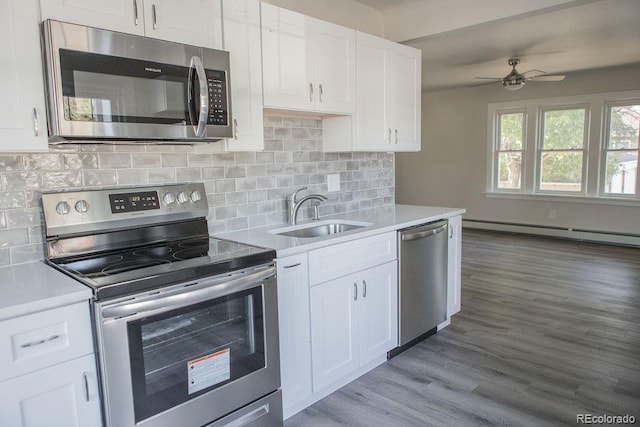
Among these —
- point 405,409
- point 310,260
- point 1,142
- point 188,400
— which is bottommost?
point 405,409

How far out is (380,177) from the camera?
12.0ft

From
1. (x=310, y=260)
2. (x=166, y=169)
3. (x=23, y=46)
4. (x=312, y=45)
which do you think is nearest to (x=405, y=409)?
(x=310, y=260)

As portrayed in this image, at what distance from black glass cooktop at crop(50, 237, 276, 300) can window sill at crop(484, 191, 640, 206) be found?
6.10 meters

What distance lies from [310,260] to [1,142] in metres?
1.34

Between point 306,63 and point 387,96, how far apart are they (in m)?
0.81

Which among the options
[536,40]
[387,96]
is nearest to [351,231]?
[387,96]

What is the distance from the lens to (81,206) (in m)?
1.89

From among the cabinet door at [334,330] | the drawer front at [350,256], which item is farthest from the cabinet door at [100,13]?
the cabinet door at [334,330]

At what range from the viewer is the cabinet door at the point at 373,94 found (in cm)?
292

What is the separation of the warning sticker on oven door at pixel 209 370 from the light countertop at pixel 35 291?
501 mm

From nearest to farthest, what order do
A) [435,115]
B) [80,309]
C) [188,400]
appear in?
[80,309]
[188,400]
[435,115]

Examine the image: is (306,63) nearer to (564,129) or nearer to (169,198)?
(169,198)

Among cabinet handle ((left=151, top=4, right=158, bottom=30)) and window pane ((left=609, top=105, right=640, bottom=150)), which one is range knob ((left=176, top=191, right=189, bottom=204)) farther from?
window pane ((left=609, top=105, right=640, bottom=150))

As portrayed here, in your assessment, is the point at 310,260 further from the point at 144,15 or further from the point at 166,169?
the point at 144,15
